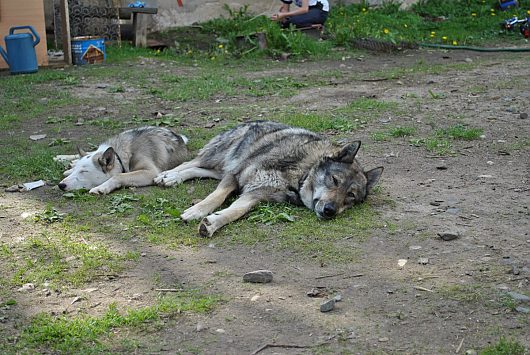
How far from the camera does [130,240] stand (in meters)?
5.44

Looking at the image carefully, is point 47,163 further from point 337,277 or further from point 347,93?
point 347,93

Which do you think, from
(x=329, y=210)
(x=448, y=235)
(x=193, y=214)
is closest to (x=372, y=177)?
(x=329, y=210)

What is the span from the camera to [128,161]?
278 inches

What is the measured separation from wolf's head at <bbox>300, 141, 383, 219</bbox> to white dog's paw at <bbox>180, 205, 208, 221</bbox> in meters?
0.79

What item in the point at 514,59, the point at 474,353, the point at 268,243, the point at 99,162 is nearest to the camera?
the point at 474,353

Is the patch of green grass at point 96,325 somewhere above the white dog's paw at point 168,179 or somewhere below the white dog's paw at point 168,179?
above

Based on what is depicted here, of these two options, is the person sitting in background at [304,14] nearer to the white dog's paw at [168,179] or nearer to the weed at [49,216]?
A: the white dog's paw at [168,179]

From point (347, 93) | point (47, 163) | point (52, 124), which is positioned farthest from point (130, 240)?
point (347, 93)

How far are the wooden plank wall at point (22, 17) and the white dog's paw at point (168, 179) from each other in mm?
5885

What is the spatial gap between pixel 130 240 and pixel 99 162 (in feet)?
5.04

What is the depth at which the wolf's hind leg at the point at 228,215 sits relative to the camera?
215 inches

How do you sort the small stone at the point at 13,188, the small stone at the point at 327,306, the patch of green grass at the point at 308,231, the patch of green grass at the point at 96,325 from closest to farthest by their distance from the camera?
the patch of green grass at the point at 96,325
the small stone at the point at 327,306
the patch of green grass at the point at 308,231
the small stone at the point at 13,188

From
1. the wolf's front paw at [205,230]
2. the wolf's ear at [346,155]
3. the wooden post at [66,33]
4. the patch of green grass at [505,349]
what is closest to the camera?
the patch of green grass at [505,349]

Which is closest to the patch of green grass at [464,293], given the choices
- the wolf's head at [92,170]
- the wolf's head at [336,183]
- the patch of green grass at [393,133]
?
the wolf's head at [336,183]
